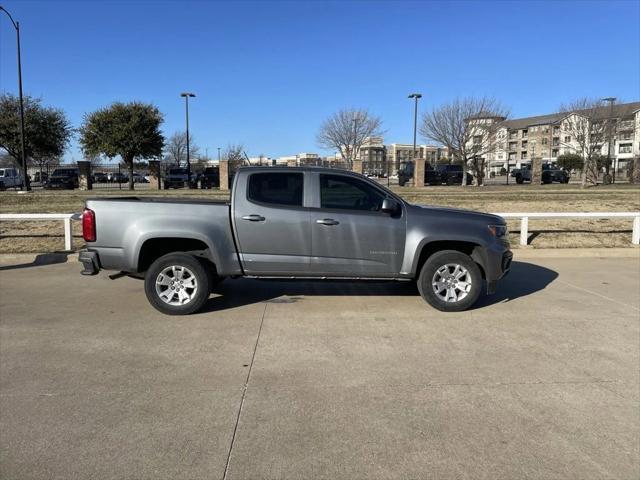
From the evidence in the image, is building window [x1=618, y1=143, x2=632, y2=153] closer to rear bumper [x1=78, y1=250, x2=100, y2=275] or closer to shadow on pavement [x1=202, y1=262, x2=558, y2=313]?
shadow on pavement [x1=202, y1=262, x2=558, y2=313]

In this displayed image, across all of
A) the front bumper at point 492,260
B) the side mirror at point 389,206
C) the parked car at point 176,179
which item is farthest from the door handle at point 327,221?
the parked car at point 176,179

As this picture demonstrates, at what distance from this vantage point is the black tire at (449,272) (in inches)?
253

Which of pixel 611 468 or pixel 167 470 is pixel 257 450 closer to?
pixel 167 470

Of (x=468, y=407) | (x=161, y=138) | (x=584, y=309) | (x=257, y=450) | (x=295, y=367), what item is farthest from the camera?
(x=161, y=138)

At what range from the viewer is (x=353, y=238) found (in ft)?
→ 20.7

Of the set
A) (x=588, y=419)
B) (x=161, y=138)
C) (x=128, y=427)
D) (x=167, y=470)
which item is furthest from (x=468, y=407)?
(x=161, y=138)

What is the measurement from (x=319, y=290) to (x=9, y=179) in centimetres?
4198

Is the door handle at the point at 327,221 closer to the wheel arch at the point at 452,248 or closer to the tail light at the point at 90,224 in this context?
the wheel arch at the point at 452,248

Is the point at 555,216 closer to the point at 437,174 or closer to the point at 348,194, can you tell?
A: the point at 348,194

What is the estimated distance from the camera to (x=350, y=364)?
473cm

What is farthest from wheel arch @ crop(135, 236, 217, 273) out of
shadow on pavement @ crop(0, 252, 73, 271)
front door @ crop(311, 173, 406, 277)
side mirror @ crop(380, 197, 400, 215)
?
shadow on pavement @ crop(0, 252, 73, 271)

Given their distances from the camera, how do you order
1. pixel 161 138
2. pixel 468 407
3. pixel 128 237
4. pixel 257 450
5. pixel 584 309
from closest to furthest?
pixel 257 450 → pixel 468 407 → pixel 128 237 → pixel 584 309 → pixel 161 138

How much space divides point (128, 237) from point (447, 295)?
400 cm

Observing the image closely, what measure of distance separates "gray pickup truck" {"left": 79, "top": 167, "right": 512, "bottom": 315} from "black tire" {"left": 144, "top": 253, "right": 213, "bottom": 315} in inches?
0.5
